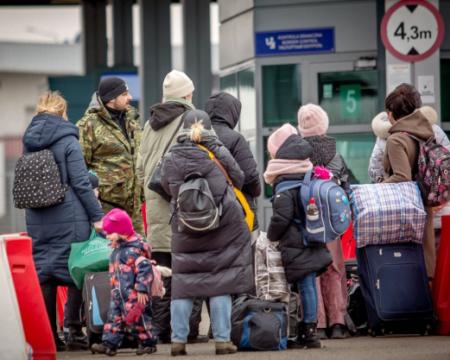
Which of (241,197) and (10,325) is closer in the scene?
(10,325)

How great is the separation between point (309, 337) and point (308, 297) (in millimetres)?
273

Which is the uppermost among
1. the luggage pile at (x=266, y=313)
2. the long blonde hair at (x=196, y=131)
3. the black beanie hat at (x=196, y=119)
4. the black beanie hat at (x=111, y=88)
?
the black beanie hat at (x=111, y=88)

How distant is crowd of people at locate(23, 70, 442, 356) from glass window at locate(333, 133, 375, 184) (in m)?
5.15

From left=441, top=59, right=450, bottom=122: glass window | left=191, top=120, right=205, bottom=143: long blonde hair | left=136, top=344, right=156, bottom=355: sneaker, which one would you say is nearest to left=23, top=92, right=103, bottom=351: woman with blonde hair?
left=136, top=344, right=156, bottom=355: sneaker

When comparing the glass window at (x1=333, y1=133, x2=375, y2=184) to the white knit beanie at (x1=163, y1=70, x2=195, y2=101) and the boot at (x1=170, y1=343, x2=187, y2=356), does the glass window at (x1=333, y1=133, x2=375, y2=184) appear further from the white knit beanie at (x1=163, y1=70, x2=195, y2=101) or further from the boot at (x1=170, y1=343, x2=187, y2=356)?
the boot at (x1=170, y1=343, x2=187, y2=356)

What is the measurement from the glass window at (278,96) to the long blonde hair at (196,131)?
7.66m

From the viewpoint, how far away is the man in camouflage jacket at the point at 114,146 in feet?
40.1

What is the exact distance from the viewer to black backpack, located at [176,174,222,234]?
10.5 meters

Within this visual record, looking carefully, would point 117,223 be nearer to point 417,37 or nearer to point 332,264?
point 332,264

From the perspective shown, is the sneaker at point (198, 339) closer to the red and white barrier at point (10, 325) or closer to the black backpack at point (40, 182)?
the black backpack at point (40, 182)

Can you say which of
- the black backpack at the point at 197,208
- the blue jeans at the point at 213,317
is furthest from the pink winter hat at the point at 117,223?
the blue jeans at the point at 213,317

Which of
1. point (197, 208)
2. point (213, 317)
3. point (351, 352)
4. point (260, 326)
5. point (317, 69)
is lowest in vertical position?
point (351, 352)

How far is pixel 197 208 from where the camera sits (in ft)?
34.3

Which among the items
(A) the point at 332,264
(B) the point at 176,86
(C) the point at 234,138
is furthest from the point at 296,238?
(B) the point at 176,86
